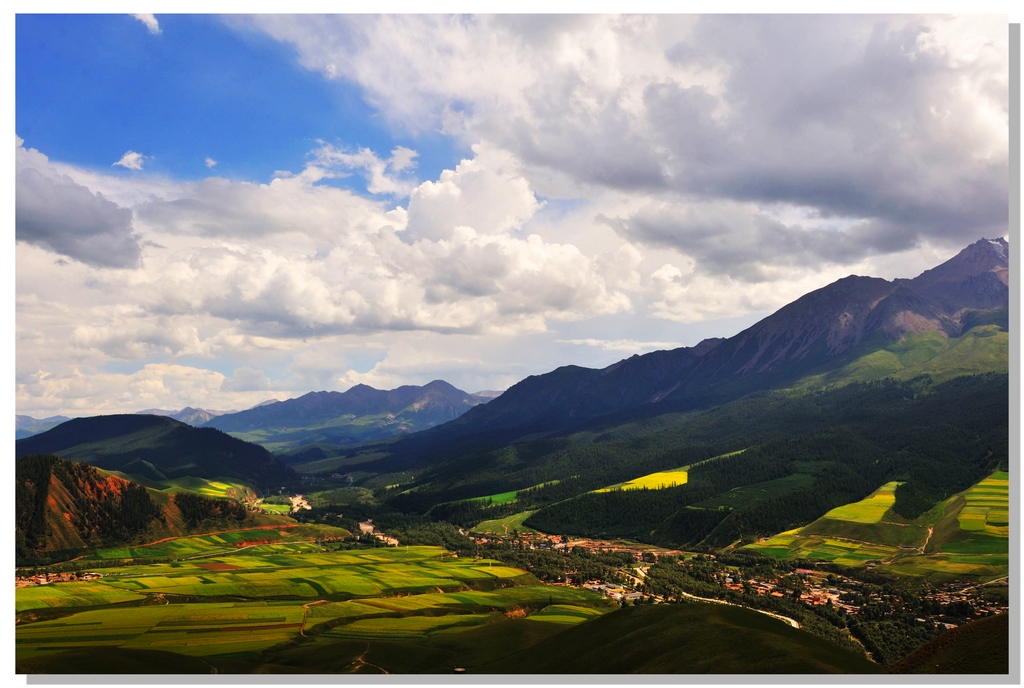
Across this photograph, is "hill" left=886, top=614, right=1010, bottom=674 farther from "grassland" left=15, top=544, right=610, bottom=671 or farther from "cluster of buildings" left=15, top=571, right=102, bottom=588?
"cluster of buildings" left=15, top=571, right=102, bottom=588

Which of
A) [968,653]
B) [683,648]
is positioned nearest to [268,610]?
[683,648]

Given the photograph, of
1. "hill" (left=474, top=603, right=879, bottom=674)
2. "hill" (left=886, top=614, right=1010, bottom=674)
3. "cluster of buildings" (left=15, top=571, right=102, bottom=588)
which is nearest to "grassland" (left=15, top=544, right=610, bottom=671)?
"cluster of buildings" (left=15, top=571, right=102, bottom=588)

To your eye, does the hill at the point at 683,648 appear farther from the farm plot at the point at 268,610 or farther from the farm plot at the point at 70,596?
the farm plot at the point at 70,596

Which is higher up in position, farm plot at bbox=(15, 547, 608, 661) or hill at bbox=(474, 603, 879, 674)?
hill at bbox=(474, 603, 879, 674)

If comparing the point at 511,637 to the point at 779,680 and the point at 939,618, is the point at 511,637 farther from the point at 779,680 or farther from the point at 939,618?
the point at 939,618

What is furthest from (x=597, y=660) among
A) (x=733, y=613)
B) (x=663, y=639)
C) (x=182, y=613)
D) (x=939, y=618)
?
(x=939, y=618)

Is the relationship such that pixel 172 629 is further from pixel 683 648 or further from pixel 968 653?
pixel 968 653

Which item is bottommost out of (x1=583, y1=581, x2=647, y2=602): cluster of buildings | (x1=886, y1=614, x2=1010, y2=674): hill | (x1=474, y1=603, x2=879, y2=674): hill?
(x1=583, y1=581, x2=647, y2=602): cluster of buildings
